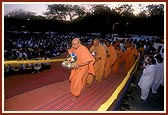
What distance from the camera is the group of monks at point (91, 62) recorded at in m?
6.25

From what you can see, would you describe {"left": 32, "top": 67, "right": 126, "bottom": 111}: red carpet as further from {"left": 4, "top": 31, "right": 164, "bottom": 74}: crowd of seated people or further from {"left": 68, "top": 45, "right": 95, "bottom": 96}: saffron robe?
{"left": 4, "top": 31, "right": 164, "bottom": 74}: crowd of seated people

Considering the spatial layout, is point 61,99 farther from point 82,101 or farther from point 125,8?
point 125,8

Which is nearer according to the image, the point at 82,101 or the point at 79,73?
the point at 79,73

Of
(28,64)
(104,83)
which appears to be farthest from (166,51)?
(28,64)

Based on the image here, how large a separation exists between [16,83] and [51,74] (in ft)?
6.77

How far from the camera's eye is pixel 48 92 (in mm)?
6906

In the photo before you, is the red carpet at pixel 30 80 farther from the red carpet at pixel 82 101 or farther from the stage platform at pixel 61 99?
the red carpet at pixel 82 101

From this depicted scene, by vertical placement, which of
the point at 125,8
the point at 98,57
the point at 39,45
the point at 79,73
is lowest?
the point at 79,73

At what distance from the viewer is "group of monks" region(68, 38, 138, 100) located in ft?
20.5

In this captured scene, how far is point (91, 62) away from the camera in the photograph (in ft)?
21.8

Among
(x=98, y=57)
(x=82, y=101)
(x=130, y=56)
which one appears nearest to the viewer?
(x=82, y=101)

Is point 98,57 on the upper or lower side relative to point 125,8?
lower

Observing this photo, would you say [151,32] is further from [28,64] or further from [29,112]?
[29,112]

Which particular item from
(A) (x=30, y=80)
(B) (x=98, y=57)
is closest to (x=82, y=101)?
(B) (x=98, y=57)
